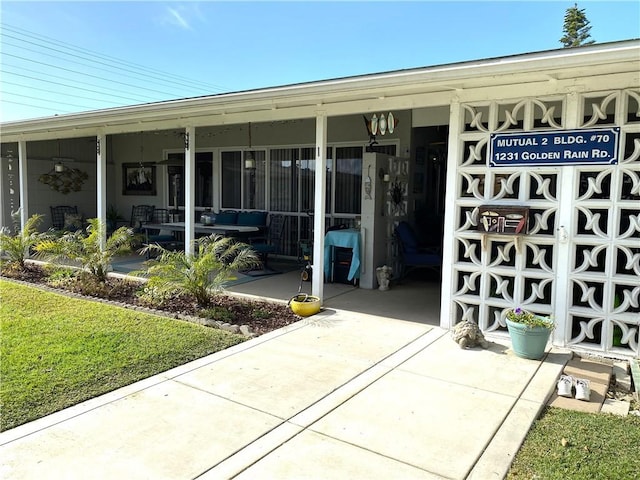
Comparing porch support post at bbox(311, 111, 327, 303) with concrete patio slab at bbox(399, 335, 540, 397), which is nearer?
concrete patio slab at bbox(399, 335, 540, 397)

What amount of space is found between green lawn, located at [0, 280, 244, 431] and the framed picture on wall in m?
6.23

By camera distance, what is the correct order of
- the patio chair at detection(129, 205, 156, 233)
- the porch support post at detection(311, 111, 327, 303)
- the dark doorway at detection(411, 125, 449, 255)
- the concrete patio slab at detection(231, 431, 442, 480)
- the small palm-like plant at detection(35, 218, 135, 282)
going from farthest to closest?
the patio chair at detection(129, 205, 156, 233) < the dark doorway at detection(411, 125, 449, 255) < the small palm-like plant at detection(35, 218, 135, 282) < the porch support post at detection(311, 111, 327, 303) < the concrete patio slab at detection(231, 431, 442, 480)

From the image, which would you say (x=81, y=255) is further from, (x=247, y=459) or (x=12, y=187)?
(x=12, y=187)

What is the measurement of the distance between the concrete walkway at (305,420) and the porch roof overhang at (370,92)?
243 cm

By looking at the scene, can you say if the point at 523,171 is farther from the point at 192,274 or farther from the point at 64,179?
the point at 64,179

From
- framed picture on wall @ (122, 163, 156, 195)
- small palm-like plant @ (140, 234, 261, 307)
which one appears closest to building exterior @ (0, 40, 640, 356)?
small palm-like plant @ (140, 234, 261, 307)

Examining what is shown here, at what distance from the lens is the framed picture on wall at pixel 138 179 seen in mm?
11844

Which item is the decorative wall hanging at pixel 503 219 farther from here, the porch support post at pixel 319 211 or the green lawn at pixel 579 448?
the porch support post at pixel 319 211

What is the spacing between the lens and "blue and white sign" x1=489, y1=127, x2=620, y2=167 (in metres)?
4.08

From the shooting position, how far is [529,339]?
13.1ft

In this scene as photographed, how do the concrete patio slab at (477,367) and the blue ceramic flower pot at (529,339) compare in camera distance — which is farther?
the blue ceramic flower pot at (529,339)

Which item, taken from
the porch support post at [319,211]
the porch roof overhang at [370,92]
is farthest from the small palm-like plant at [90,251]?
the porch support post at [319,211]

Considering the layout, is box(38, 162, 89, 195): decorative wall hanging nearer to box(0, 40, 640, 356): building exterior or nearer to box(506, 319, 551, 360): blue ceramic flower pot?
box(0, 40, 640, 356): building exterior

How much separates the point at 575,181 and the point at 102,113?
20.6ft
